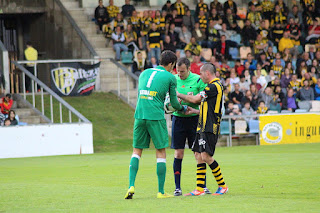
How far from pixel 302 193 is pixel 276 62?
62.9 feet

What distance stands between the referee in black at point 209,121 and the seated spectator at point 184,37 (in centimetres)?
1800

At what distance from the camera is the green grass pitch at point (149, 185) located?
8.14 metres

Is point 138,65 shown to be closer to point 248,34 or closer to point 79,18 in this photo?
point 79,18

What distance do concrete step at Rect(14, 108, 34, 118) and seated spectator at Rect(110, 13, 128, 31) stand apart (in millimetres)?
6041

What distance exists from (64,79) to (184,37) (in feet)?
20.5

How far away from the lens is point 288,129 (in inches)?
906

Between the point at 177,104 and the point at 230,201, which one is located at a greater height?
the point at 177,104

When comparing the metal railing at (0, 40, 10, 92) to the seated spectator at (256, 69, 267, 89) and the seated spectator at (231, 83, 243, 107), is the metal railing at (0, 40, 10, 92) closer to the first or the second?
the seated spectator at (231, 83, 243, 107)

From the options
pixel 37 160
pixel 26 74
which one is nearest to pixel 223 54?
pixel 26 74

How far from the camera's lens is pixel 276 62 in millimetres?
28094

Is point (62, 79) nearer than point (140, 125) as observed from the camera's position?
No

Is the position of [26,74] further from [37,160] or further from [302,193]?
[302,193]

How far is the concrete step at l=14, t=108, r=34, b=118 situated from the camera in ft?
73.2

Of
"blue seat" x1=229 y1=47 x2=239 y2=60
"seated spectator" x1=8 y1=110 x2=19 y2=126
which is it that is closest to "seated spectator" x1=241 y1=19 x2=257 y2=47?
"blue seat" x1=229 y1=47 x2=239 y2=60
